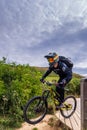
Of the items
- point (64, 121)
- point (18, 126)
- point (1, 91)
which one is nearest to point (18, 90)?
point (1, 91)

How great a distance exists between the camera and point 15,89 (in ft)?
33.8

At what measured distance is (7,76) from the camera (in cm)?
1101

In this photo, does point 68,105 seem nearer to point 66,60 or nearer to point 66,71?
point 66,71

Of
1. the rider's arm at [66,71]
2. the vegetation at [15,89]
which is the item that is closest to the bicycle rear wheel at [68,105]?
the rider's arm at [66,71]

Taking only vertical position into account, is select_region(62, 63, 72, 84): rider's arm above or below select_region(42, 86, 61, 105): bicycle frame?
above

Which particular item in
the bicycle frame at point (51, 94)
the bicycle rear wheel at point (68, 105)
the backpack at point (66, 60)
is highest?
the backpack at point (66, 60)

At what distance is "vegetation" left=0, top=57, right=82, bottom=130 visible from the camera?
9488 millimetres

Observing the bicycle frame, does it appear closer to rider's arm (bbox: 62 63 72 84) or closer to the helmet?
rider's arm (bbox: 62 63 72 84)

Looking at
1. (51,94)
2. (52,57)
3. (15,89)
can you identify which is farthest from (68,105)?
(15,89)

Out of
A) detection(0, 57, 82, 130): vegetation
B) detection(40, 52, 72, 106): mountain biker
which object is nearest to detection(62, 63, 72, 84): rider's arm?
detection(40, 52, 72, 106): mountain biker

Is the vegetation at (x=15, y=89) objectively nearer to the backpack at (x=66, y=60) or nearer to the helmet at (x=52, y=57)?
the backpack at (x=66, y=60)

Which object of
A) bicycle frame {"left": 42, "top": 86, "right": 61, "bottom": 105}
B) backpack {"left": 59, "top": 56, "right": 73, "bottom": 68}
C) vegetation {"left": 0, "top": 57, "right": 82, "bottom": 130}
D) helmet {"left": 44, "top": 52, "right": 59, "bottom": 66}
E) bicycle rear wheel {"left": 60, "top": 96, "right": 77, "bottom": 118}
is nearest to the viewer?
helmet {"left": 44, "top": 52, "right": 59, "bottom": 66}

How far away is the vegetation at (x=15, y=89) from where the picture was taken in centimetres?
949

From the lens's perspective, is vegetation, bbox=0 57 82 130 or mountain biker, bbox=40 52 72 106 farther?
vegetation, bbox=0 57 82 130
